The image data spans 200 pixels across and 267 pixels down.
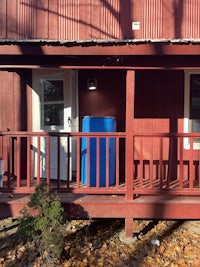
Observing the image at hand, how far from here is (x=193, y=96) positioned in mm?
7078

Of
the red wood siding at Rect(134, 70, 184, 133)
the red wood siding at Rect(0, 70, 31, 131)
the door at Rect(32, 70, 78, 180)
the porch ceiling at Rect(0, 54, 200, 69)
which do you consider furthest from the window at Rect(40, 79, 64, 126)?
the porch ceiling at Rect(0, 54, 200, 69)

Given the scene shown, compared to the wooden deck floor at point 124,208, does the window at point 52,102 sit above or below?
above

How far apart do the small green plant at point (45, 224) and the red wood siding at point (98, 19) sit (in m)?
3.20

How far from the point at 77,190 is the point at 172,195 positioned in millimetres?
1476

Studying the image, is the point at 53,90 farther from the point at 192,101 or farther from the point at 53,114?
the point at 192,101

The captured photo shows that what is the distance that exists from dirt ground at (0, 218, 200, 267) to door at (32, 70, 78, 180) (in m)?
1.57

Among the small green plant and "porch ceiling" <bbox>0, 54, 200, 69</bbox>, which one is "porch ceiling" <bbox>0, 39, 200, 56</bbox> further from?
the small green plant

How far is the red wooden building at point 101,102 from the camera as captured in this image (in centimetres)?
563

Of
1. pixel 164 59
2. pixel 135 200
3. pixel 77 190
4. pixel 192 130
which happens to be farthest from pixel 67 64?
pixel 192 130

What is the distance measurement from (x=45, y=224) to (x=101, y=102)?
3173 mm

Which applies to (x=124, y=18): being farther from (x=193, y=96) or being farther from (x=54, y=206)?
(x=54, y=206)

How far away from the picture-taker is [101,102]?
23.9ft

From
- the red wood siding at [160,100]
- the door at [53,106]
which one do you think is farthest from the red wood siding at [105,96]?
the red wood siding at [160,100]

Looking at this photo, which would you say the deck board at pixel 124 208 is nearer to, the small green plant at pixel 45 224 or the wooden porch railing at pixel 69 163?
the wooden porch railing at pixel 69 163
